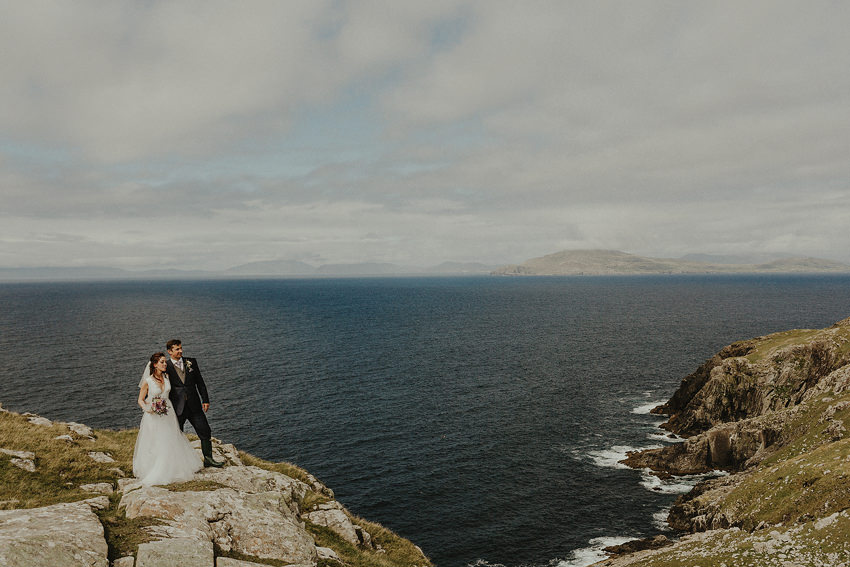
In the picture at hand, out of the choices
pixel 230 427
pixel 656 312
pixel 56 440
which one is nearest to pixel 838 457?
pixel 56 440

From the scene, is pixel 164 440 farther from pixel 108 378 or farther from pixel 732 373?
pixel 108 378

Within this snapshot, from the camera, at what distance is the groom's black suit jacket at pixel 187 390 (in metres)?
17.0

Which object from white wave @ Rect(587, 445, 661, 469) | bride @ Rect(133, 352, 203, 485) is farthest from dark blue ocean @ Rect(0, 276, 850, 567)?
bride @ Rect(133, 352, 203, 485)

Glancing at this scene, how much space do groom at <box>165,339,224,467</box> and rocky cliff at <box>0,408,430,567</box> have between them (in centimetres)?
236

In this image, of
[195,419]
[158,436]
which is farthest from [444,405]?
[158,436]

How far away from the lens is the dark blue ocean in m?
44.6

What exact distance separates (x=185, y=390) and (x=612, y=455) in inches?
2138

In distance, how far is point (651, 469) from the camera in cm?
5328

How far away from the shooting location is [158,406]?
16.4 m

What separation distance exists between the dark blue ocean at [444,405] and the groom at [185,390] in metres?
30.6

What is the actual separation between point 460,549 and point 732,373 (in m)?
47.0

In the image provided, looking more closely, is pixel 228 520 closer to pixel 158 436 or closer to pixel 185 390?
pixel 158 436

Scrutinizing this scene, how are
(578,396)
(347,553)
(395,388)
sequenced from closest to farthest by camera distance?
(347,553) < (578,396) < (395,388)

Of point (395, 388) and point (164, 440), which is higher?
point (164, 440)
